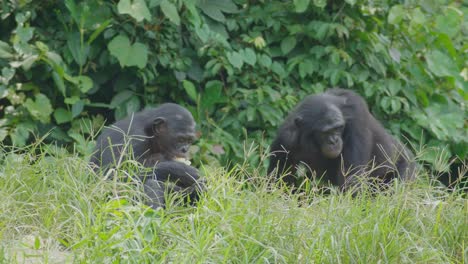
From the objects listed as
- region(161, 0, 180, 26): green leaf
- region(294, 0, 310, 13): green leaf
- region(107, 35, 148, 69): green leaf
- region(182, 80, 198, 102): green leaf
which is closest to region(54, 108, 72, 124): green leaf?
region(107, 35, 148, 69): green leaf

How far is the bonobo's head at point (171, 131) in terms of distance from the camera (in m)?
6.80

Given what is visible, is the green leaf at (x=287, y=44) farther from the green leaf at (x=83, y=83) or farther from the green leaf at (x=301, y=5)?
the green leaf at (x=83, y=83)

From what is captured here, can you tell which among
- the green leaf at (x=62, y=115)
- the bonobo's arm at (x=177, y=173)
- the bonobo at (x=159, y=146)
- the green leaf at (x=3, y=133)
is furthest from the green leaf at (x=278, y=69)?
the bonobo's arm at (x=177, y=173)

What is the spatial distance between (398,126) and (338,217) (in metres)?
4.50

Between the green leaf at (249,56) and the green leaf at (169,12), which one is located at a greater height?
the green leaf at (169,12)

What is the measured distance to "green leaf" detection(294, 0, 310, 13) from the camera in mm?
8914

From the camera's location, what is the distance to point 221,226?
16.1ft

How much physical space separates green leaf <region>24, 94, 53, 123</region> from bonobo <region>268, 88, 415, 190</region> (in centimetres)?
197

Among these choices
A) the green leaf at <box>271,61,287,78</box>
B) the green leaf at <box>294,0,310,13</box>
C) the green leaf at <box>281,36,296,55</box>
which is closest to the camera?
the green leaf at <box>294,0,310,13</box>

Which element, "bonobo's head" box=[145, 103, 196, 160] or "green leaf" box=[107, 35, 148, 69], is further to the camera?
"green leaf" box=[107, 35, 148, 69]

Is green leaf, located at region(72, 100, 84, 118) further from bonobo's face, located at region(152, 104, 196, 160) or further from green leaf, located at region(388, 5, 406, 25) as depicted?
green leaf, located at region(388, 5, 406, 25)

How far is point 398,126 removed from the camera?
9477 mm

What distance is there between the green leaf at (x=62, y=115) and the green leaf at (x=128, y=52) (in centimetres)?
66

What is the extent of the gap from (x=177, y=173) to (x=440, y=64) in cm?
438
